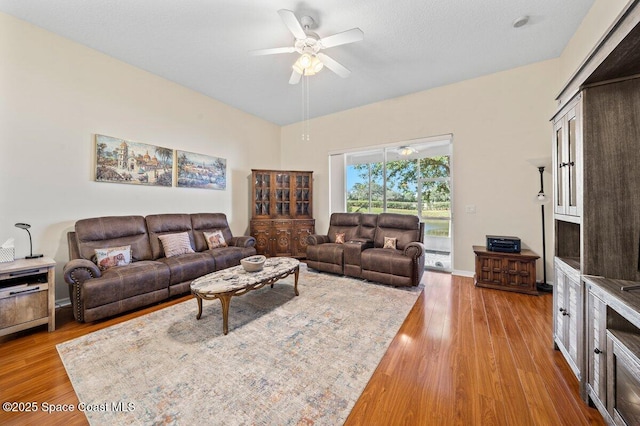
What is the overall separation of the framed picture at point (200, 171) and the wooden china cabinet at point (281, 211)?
2.22 ft

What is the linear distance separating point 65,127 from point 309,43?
3229 millimetres

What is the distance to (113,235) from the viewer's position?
3170 mm

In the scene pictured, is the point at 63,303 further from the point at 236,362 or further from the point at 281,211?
the point at 281,211

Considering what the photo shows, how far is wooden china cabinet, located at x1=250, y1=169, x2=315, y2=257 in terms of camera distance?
202 inches

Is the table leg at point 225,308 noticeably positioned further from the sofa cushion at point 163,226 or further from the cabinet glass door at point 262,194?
the cabinet glass door at point 262,194

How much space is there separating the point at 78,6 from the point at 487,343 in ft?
17.3

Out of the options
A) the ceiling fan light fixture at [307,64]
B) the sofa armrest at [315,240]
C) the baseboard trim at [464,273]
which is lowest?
the baseboard trim at [464,273]

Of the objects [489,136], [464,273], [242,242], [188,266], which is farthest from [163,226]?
[489,136]

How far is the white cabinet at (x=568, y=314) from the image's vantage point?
1573 millimetres

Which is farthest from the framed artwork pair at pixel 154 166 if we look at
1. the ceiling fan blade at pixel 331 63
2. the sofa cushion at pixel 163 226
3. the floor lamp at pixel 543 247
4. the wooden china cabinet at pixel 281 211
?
the floor lamp at pixel 543 247

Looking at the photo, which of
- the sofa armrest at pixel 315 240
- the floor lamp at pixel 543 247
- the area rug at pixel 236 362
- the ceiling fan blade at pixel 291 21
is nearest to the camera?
the area rug at pixel 236 362

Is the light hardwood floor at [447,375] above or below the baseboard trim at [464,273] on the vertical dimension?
below

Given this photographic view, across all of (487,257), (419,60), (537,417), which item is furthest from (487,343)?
(419,60)

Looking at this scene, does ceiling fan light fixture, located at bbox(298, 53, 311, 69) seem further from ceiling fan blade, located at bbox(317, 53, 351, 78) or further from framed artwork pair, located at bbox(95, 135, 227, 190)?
framed artwork pair, located at bbox(95, 135, 227, 190)
